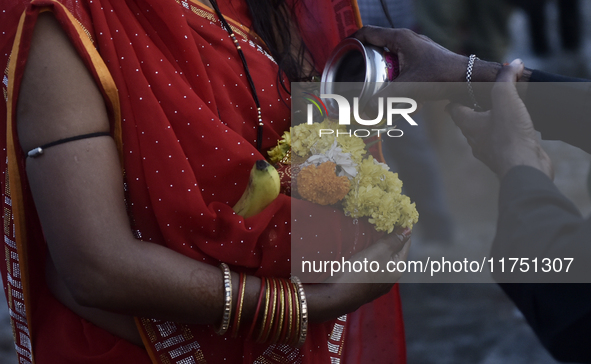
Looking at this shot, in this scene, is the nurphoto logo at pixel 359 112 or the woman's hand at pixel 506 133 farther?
the nurphoto logo at pixel 359 112

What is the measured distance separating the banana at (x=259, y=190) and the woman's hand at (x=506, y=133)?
0.52m

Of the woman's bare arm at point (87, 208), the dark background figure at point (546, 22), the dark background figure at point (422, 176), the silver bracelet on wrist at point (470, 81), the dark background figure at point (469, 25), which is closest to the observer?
the woman's bare arm at point (87, 208)

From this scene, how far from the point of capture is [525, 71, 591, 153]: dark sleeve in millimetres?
1323

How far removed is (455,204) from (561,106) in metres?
2.90

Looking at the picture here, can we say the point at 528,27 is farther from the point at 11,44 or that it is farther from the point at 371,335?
the point at 11,44

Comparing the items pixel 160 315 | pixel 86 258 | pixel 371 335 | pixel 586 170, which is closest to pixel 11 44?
pixel 86 258

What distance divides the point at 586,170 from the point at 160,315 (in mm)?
4899

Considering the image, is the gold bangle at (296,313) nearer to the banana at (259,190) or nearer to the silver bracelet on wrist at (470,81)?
the banana at (259,190)

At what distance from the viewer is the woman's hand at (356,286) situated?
1263mm

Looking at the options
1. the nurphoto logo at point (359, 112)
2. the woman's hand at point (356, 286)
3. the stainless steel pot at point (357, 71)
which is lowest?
the woman's hand at point (356, 286)

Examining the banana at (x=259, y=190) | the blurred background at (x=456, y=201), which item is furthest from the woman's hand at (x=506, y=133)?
the blurred background at (x=456, y=201)

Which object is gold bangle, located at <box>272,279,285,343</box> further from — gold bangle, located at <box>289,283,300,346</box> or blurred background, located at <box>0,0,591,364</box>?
blurred background, located at <box>0,0,591,364</box>

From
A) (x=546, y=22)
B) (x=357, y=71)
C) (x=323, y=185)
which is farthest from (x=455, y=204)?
(x=546, y=22)

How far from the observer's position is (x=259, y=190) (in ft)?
3.92
